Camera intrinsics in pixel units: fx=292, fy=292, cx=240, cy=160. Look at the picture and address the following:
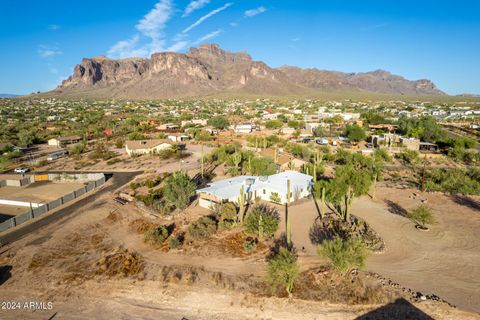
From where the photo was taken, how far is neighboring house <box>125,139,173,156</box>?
50.3 metres

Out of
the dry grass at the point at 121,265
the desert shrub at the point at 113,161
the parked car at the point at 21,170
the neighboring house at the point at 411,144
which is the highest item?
the neighboring house at the point at 411,144

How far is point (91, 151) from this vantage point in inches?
2121

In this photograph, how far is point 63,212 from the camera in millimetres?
26094

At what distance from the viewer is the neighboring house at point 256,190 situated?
1016 inches

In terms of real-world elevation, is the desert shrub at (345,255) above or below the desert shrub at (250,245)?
above

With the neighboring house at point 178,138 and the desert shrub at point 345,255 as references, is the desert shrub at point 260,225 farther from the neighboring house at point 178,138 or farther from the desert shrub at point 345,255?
the neighboring house at point 178,138

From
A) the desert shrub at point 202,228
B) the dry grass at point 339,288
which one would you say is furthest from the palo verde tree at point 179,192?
the dry grass at point 339,288

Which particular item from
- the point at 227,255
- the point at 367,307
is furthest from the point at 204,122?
the point at 367,307

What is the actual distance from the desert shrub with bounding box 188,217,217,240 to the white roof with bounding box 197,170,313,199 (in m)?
4.03

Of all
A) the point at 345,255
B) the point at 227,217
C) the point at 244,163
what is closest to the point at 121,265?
the point at 227,217

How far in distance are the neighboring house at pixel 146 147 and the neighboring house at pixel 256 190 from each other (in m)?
26.0

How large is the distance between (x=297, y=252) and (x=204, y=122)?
72.1 metres

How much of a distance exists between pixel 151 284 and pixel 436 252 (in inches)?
670

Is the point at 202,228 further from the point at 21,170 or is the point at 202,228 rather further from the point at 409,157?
the point at 409,157
